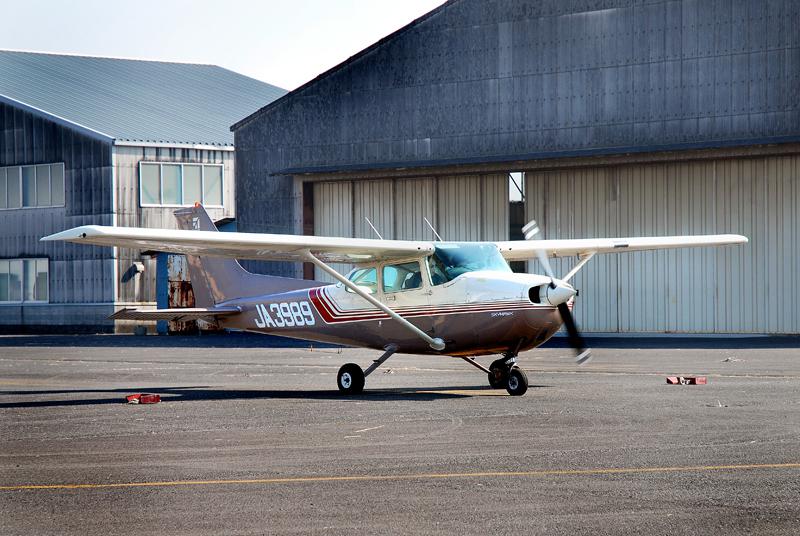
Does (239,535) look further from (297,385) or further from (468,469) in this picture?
(297,385)

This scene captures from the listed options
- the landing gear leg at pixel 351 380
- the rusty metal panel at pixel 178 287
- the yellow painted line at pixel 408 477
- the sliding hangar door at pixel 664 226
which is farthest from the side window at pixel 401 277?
the rusty metal panel at pixel 178 287

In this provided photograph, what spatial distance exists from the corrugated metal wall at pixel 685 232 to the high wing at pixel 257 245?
1695 cm

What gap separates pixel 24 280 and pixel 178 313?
30.8 m

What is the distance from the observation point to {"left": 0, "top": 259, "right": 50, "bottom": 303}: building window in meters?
46.8

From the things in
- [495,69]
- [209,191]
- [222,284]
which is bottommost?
[222,284]

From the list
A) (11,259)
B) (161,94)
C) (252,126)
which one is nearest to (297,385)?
(252,126)

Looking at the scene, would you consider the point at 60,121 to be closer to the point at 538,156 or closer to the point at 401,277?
the point at 538,156

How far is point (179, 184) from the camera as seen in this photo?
4616 cm

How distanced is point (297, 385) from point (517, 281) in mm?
4876

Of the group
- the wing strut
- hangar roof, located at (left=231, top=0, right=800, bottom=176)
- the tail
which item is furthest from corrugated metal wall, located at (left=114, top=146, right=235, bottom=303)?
the wing strut

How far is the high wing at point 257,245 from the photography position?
15.2m

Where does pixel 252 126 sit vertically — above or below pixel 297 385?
above

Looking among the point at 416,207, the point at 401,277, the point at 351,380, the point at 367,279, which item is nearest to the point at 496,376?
the point at 401,277

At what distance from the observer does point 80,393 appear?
17.9 meters
